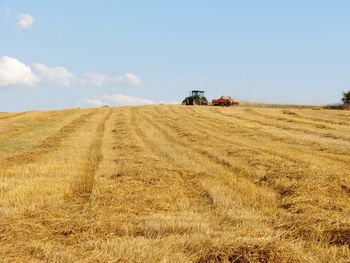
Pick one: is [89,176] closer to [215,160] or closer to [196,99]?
[215,160]

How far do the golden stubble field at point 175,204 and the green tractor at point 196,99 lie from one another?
40748 millimetres

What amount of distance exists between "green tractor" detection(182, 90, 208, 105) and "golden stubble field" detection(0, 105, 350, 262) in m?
40.7

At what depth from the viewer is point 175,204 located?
27.5 feet

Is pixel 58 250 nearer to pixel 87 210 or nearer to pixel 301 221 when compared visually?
pixel 87 210

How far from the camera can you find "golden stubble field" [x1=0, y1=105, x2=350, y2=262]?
5.48m

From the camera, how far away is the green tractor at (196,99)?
2283 inches

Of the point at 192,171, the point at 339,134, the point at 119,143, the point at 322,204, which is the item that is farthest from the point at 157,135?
the point at 322,204

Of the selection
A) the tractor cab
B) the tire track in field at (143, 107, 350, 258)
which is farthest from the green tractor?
the tire track in field at (143, 107, 350, 258)

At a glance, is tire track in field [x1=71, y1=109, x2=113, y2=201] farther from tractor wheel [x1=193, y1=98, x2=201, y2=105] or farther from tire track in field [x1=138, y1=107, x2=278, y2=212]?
tractor wheel [x1=193, y1=98, x2=201, y2=105]

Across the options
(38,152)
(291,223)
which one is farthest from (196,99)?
(291,223)

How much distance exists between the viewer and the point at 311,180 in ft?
33.6

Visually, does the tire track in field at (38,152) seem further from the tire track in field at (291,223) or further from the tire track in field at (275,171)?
the tire track in field at (291,223)

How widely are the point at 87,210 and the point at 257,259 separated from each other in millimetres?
3521

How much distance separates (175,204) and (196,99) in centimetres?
5010
